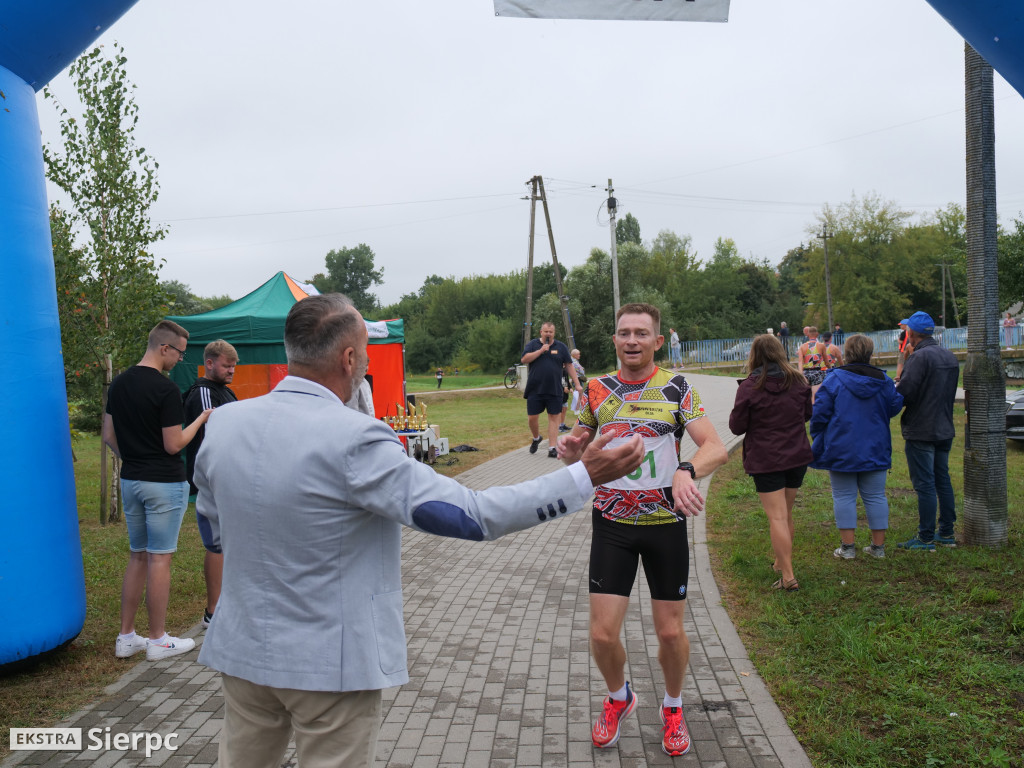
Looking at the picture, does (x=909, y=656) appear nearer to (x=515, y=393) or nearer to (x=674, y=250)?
(x=515, y=393)

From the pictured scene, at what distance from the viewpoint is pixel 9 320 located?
4.28 metres

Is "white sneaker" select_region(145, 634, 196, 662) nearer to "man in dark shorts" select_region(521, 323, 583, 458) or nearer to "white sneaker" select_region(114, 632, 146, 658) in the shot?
"white sneaker" select_region(114, 632, 146, 658)

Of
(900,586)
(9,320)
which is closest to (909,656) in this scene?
(900,586)

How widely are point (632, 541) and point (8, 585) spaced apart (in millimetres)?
3410

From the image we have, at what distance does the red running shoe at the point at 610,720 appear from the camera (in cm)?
354

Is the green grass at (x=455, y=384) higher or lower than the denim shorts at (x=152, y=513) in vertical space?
lower

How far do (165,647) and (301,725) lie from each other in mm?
3219

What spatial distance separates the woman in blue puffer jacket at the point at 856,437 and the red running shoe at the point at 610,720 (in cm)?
317

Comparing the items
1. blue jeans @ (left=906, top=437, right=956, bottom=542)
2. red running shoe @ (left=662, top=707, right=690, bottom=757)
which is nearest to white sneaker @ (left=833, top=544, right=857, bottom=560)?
blue jeans @ (left=906, top=437, right=956, bottom=542)

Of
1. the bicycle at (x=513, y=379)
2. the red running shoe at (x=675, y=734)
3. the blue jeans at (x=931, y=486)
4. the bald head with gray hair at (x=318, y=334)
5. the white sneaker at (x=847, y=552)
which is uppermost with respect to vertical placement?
the bald head with gray hair at (x=318, y=334)

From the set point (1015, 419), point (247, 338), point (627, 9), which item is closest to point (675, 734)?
point (627, 9)

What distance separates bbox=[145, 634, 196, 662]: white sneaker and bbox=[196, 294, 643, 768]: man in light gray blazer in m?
3.01

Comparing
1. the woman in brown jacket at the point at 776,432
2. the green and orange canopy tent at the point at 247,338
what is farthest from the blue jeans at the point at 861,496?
the green and orange canopy tent at the point at 247,338

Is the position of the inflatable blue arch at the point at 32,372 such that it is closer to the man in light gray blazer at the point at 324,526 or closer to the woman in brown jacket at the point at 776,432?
the man in light gray blazer at the point at 324,526
